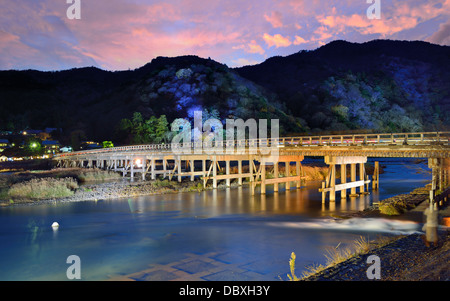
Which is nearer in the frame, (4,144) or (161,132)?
(161,132)

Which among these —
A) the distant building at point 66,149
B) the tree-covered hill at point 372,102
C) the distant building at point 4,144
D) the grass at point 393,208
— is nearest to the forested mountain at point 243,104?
the tree-covered hill at point 372,102

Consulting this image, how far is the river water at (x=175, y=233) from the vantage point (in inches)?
495

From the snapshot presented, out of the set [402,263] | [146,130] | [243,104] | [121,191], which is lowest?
[121,191]

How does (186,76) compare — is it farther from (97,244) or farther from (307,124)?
(97,244)

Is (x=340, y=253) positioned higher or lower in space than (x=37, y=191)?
lower

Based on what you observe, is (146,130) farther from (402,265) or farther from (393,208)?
(402,265)

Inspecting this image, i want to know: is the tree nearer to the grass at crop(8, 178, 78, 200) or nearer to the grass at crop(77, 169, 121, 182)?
the grass at crop(77, 169, 121, 182)

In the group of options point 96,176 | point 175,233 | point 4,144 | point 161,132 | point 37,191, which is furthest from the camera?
point 4,144

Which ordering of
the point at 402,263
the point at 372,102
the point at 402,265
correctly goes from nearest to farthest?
the point at 402,265 → the point at 402,263 → the point at 372,102

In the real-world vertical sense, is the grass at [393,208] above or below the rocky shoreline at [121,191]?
above

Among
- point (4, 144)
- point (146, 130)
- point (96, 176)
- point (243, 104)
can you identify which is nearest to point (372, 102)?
point (243, 104)

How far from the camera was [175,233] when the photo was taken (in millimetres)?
17547

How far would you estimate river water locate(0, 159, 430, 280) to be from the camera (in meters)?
12.6

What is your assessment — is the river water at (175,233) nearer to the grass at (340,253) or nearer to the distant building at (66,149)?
the grass at (340,253)
